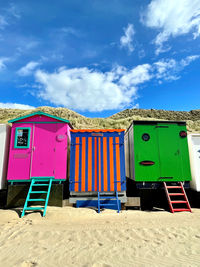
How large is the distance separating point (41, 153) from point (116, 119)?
7198 centimetres

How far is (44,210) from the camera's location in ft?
17.2

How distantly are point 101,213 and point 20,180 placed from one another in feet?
11.0

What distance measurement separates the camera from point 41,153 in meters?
6.57

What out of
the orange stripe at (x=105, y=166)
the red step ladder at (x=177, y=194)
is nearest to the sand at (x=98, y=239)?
the red step ladder at (x=177, y=194)

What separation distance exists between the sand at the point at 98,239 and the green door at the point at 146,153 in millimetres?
1427

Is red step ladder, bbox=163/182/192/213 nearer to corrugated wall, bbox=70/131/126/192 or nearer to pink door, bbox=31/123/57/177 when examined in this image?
corrugated wall, bbox=70/131/126/192

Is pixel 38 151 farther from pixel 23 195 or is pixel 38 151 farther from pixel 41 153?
pixel 23 195

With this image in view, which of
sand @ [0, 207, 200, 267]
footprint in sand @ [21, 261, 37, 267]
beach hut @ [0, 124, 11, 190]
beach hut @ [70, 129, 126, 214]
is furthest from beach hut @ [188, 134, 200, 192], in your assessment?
beach hut @ [0, 124, 11, 190]

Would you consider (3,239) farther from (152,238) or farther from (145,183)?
(145,183)

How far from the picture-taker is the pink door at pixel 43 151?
6.43 m

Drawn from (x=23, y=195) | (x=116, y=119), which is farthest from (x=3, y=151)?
(x=116, y=119)

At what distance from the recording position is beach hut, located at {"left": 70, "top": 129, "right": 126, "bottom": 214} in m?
6.12

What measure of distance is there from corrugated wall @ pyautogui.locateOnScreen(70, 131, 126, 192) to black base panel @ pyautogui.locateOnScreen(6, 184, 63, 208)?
0.52m

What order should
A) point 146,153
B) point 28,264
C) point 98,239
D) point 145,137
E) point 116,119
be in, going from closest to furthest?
point 28,264 < point 98,239 < point 146,153 < point 145,137 < point 116,119
